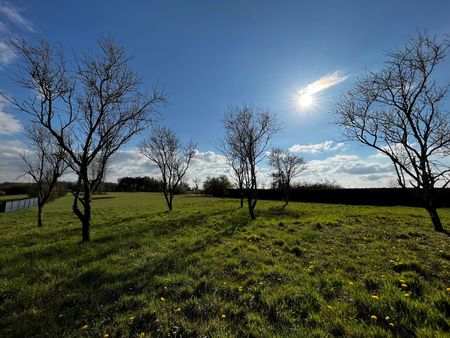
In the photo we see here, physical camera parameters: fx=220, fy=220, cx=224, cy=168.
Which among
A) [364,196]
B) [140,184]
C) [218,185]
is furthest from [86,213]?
[140,184]

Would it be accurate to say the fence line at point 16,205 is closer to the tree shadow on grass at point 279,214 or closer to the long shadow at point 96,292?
the long shadow at point 96,292

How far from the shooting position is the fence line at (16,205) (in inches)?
1048

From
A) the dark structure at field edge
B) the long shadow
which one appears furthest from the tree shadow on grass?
the dark structure at field edge

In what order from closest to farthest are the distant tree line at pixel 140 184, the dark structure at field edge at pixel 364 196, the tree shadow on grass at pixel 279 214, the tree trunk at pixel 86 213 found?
1. the tree trunk at pixel 86 213
2. the tree shadow on grass at pixel 279 214
3. the dark structure at field edge at pixel 364 196
4. the distant tree line at pixel 140 184

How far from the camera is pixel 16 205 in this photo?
2972cm

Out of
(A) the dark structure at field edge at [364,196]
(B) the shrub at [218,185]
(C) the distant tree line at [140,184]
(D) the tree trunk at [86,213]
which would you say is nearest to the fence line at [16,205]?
(D) the tree trunk at [86,213]

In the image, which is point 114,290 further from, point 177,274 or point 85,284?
point 177,274

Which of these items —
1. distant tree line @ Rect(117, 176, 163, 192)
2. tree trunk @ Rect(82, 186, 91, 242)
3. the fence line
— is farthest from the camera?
distant tree line @ Rect(117, 176, 163, 192)

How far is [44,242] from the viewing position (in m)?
9.32

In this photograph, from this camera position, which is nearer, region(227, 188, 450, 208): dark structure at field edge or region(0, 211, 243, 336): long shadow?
region(0, 211, 243, 336): long shadow

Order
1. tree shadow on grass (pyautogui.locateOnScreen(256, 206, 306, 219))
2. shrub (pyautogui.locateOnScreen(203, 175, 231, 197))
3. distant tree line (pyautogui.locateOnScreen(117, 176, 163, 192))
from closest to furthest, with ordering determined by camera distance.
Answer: tree shadow on grass (pyautogui.locateOnScreen(256, 206, 306, 219)) → shrub (pyautogui.locateOnScreen(203, 175, 231, 197)) → distant tree line (pyautogui.locateOnScreen(117, 176, 163, 192))

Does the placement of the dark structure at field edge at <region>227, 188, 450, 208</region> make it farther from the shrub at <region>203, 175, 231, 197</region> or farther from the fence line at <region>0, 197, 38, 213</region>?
the fence line at <region>0, 197, 38, 213</region>

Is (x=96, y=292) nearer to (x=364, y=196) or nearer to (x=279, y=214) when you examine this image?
(x=279, y=214)

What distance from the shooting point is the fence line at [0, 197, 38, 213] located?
26.6 metres
